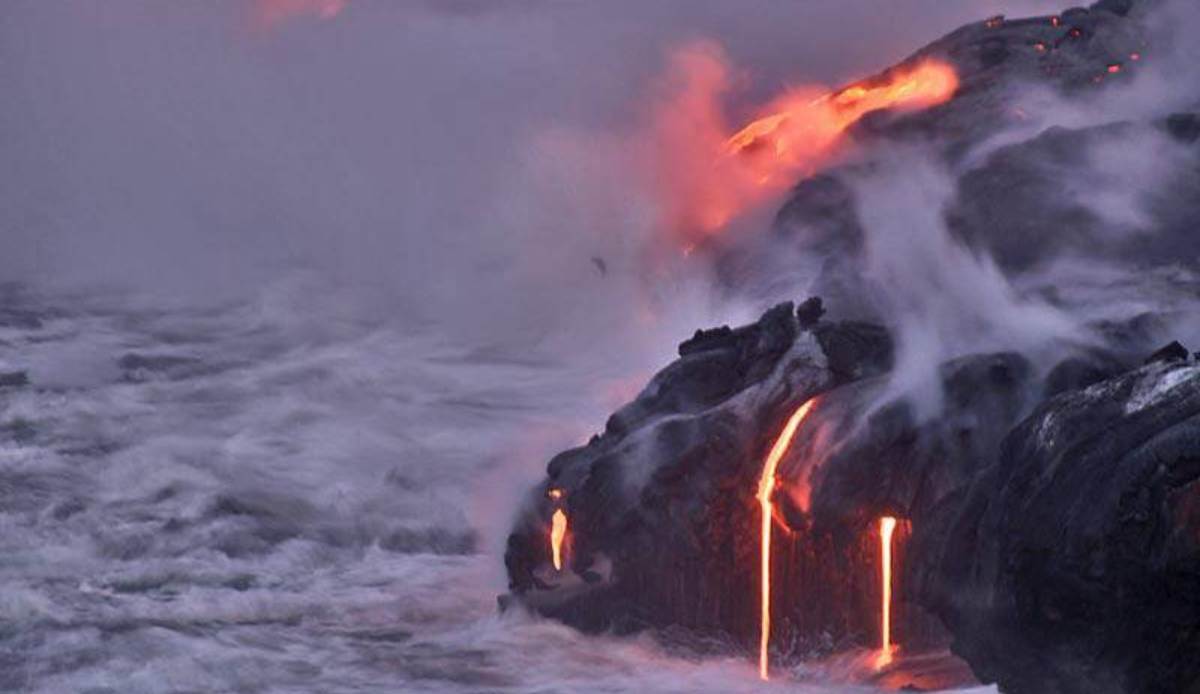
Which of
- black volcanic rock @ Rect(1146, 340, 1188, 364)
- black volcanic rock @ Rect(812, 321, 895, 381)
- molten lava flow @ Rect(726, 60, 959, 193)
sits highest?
molten lava flow @ Rect(726, 60, 959, 193)


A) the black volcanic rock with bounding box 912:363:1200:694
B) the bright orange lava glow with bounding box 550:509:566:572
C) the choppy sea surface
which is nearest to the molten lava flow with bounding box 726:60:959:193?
the choppy sea surface

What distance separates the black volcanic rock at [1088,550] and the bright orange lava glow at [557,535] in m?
6.54

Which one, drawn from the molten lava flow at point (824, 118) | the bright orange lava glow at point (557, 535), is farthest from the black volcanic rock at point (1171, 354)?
the molten lava flow at point (824, 118)

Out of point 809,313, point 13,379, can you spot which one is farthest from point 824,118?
point 13,379

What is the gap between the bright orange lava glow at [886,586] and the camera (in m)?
17.2

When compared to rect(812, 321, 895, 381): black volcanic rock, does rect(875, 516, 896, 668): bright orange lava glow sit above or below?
below

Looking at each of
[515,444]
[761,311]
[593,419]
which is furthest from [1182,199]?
[515,444]

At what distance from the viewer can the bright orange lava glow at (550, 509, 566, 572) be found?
65.9ft

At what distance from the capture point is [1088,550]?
12.0 m

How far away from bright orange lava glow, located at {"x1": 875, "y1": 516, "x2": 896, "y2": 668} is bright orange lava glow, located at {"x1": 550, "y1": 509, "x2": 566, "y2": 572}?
4.25 meters

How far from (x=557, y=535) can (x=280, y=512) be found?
7723 millimetres

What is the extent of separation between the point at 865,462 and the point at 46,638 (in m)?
9.13

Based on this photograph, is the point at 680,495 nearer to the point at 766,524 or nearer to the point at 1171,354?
the point at 766,524

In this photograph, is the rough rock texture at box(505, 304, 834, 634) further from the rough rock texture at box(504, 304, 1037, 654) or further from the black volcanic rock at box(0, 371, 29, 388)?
the black volcanic rock at box(0, 371, 29, 388)
